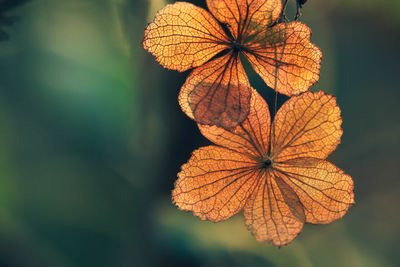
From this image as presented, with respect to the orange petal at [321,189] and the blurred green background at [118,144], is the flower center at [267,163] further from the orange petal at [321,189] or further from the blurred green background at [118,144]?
the blurred green background at [118,144]

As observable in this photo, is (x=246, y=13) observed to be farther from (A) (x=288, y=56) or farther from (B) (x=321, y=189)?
(B) (x=321, y=189)

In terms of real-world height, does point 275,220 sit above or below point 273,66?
below

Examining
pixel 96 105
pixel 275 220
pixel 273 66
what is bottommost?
pixel 275 220

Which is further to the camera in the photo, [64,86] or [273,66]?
[64,86]

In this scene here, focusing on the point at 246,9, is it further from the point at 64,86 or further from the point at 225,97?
the point at 64,86

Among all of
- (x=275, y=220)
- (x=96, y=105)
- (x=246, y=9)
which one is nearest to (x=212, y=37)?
(x=246, y=9)

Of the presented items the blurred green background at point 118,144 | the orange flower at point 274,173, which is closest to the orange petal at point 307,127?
the orange flower at point 274,173
